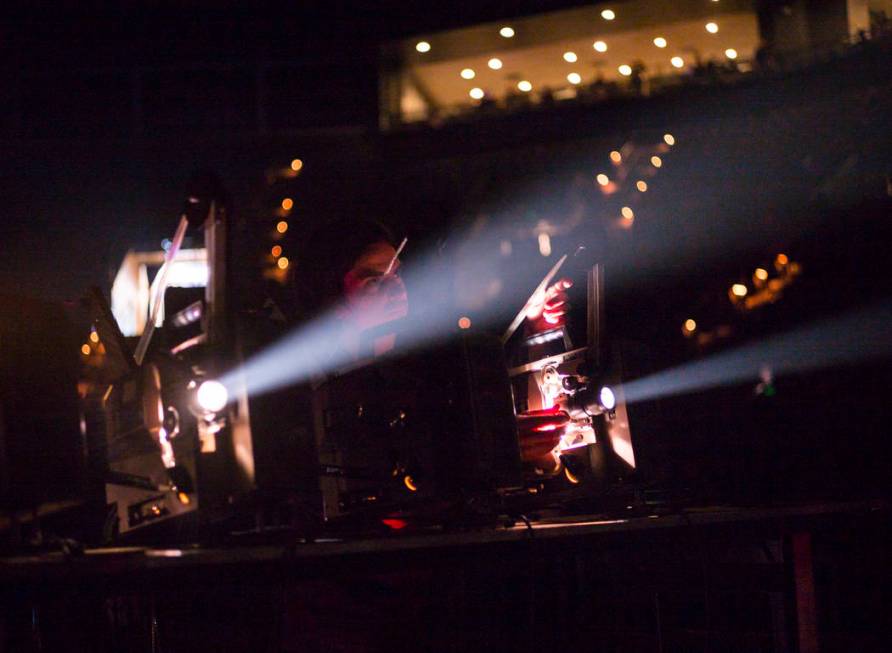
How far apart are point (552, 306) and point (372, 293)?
1081 millimetres

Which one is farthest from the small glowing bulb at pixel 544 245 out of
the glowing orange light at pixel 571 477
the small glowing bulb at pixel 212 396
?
the small glowing bulb at pixel 212 396

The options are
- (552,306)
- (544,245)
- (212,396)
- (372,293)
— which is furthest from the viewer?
(544,245)

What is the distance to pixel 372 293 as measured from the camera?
3.73m

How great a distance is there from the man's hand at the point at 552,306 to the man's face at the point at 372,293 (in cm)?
83

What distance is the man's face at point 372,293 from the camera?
3.72 metres

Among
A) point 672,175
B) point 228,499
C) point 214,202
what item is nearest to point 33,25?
point 672,175

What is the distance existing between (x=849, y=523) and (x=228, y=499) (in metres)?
2.64

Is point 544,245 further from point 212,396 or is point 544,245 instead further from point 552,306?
point 212,396

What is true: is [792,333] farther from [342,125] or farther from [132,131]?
[132,131]

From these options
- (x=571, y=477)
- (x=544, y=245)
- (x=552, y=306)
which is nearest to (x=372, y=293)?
(x=552, y=306)

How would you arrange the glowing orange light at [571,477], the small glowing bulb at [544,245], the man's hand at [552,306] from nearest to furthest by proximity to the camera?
the glowing orange light at [571,477]
the man's hand at [552,306]
the small glowing bulb at [544,245]

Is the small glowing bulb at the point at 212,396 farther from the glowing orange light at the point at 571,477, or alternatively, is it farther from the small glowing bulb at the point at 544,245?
the small glowing bulb at the point at 544,245

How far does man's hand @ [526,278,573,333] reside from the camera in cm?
426

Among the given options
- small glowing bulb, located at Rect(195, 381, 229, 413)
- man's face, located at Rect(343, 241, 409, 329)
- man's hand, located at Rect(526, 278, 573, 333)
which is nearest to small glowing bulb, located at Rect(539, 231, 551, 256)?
man's hand, located at Rect(526, 278, 573, 333)
